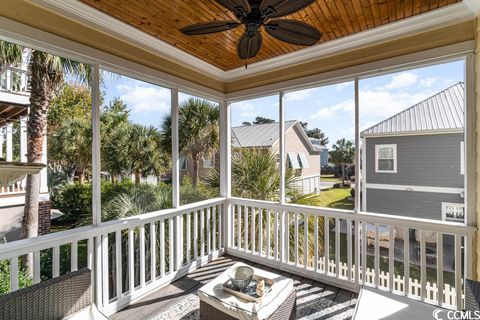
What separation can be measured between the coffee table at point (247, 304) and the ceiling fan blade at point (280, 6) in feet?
6.77

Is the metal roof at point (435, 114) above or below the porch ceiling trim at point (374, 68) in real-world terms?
below

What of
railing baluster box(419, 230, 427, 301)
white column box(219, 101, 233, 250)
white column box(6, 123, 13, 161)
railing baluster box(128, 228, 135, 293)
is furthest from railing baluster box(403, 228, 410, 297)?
white column box(6, 123, 13, 161)

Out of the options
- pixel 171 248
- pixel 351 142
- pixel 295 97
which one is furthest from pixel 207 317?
pixel 295 97

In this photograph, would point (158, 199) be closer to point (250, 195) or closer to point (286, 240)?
point (250, 195)

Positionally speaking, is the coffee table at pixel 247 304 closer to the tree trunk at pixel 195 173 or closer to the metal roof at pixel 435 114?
the tree trunk at pixel 195 173

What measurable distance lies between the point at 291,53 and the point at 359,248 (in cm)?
253

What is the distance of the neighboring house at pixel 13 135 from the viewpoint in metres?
1.90

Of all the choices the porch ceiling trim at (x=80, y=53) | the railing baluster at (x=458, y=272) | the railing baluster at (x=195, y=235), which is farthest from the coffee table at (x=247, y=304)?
the porch ceiling trim at (x=80, y=53)

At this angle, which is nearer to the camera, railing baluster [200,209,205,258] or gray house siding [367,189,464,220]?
gray house siding [367,189,464,220]

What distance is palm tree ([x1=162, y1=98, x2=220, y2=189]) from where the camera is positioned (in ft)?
11.1

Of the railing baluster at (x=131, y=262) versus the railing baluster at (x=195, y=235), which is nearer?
the railing baluster at (x=131, y=262)

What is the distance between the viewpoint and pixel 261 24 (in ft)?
6.10

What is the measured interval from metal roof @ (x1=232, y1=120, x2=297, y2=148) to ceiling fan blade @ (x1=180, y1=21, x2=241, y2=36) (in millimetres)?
1855

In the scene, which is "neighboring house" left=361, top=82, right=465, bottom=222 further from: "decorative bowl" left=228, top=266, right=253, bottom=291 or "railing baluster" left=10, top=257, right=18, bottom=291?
"railing baluster" left=10, top=257, right=18, bottom=291
